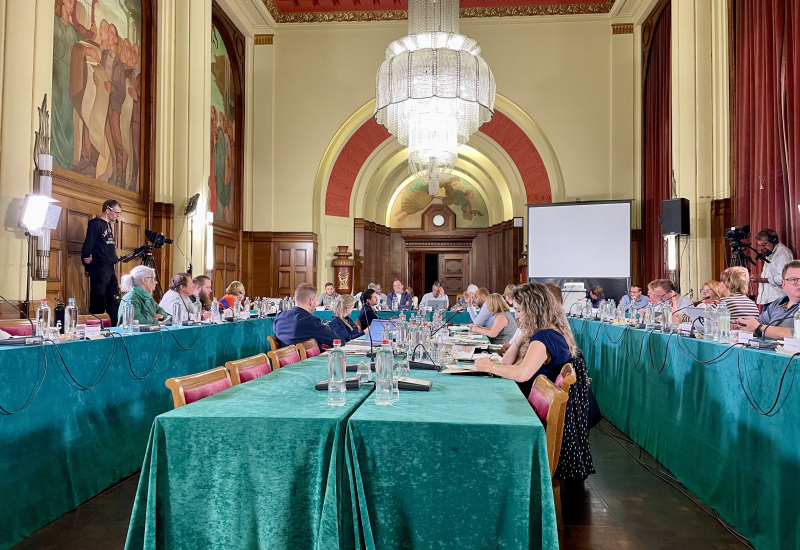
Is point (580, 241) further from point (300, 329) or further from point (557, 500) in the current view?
point (557, 500)

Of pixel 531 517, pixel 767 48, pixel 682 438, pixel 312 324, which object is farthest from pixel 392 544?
pixel 767 48

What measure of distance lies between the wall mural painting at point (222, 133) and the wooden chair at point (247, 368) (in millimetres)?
8377

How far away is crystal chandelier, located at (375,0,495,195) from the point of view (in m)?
7.95

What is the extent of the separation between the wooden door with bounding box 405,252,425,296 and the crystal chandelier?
1029cm

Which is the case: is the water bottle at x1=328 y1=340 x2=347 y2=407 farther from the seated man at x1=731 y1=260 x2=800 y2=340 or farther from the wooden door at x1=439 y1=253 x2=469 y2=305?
the wooden door at x1=439 y1=253 x2=469 y2=305

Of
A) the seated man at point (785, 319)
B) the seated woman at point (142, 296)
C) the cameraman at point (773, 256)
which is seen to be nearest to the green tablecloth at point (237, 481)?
the seated man at point (785, 319)

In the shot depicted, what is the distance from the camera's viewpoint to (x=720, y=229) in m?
8.57

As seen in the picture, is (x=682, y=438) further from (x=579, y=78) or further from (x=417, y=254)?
(x=417, y=254)

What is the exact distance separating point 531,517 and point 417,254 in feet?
58.9

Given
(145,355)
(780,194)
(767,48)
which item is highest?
(767,48)

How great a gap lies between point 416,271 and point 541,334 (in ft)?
54.3

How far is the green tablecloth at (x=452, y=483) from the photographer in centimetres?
197

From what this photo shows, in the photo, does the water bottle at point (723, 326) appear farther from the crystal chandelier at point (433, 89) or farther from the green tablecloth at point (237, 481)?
the crystal chandelier at point (433, 89)

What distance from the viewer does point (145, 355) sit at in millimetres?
4168
